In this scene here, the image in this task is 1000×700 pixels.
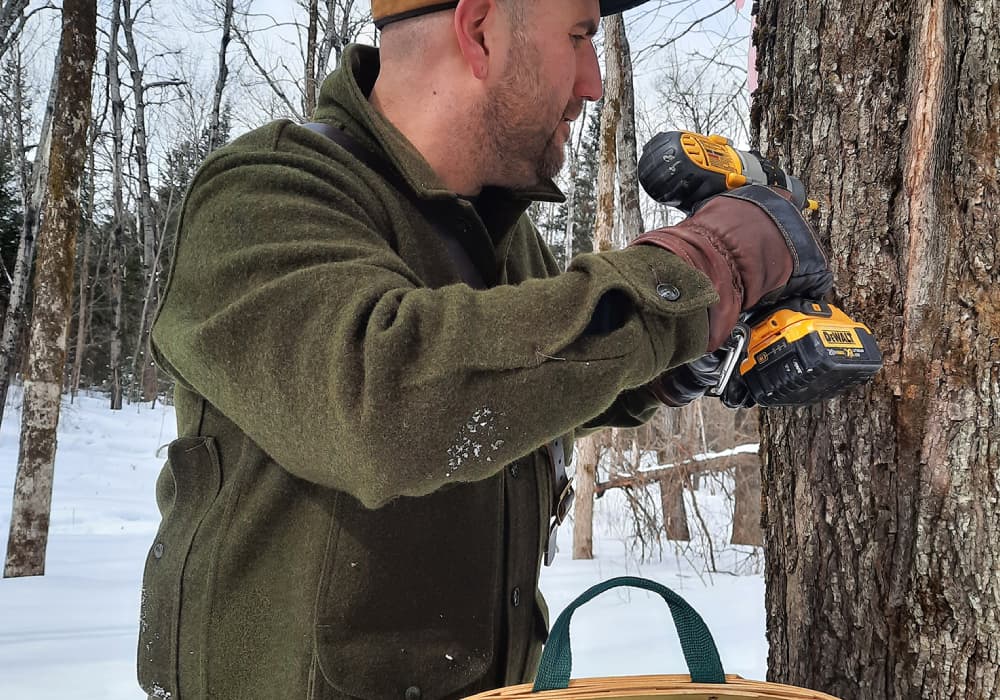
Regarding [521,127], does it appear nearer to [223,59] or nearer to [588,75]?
[588,75]

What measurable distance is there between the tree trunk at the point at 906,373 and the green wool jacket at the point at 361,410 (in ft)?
1.49

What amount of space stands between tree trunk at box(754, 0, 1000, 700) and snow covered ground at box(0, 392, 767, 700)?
2103mm

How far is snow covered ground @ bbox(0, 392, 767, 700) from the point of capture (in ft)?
11.2

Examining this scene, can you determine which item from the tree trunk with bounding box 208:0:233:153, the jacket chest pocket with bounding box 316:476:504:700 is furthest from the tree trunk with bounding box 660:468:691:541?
the tree trunk with bounding box 208:0:233:153

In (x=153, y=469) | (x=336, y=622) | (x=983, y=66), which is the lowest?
(x=153, y=469)

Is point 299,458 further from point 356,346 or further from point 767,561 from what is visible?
point 767,561

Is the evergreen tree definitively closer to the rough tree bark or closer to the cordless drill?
the rough tree bark

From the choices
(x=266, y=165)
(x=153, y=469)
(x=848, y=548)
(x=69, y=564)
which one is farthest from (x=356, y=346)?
(x=153, y=469)

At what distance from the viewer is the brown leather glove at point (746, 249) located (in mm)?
1010

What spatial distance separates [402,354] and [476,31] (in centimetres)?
76

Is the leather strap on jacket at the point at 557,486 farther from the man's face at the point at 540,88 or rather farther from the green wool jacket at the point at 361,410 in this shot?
the man's face at the point at 540,88

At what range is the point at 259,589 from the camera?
47.3 inches

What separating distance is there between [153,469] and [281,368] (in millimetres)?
13538

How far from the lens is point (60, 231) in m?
5.46
